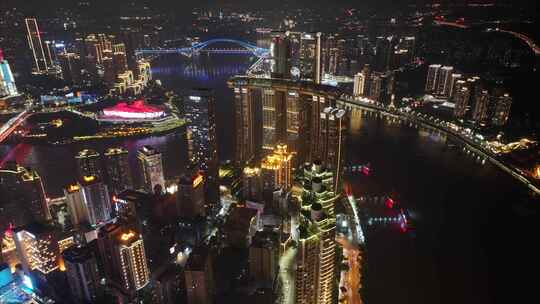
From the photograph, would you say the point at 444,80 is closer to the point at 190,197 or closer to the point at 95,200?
the point at 190,197

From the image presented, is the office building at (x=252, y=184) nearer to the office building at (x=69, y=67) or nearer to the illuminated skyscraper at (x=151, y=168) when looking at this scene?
the illuminated skyscraper at (x=151, y=168)

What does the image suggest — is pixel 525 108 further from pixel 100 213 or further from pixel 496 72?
pixel 100 213

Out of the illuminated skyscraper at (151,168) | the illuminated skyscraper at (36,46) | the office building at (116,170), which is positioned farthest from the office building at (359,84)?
the illuminated skyscraper at (36,46)

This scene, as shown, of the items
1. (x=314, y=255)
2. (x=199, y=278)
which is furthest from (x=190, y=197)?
(x=314, y=255)

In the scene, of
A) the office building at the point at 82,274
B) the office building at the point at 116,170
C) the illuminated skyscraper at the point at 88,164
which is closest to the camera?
the office building at the point at 82,274

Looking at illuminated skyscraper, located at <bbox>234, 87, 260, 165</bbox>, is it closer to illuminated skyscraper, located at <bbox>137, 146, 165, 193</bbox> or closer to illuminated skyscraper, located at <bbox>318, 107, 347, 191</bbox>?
illuminated skyscraper, located at <bbox>137, 146, 165, 193</bbox>
